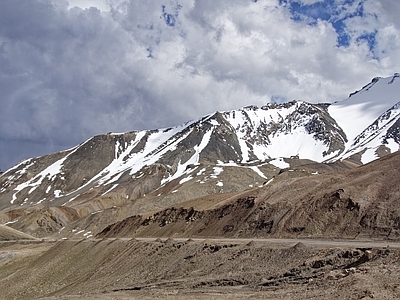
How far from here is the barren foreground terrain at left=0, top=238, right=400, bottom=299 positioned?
25.2m

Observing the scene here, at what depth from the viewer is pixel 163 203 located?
146m

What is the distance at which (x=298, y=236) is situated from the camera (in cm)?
4978

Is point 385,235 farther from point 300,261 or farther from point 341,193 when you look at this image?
point 300,261

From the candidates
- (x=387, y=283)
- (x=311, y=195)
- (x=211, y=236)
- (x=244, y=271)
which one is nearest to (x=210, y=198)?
(x=211, y=236)

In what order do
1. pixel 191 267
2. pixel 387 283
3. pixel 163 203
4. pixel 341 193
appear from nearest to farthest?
pixel 387 283
pixel 191 267
pixel 341 193
pixel 163 203

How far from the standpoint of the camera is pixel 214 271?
35.6 m

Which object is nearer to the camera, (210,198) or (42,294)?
(42,294)

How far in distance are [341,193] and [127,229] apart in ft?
143

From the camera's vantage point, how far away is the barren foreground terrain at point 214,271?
25172 millimetres

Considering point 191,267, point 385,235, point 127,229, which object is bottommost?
point 385,235

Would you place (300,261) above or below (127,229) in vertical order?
below

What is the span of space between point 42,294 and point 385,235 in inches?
1167

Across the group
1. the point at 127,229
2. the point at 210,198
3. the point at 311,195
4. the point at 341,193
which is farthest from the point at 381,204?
the point at 127,229

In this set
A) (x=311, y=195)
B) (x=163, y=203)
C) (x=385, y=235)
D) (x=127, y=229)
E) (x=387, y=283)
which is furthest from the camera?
(x=163, y=203)
